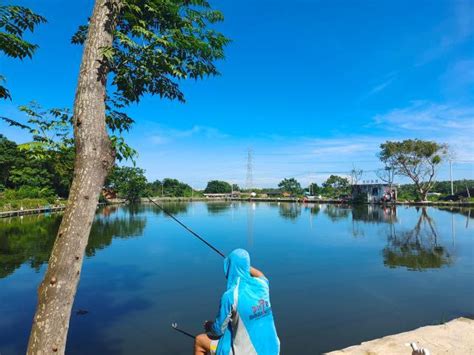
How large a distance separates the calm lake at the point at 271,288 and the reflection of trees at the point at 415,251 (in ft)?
0.24

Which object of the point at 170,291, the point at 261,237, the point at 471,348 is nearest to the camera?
the point at 471,348

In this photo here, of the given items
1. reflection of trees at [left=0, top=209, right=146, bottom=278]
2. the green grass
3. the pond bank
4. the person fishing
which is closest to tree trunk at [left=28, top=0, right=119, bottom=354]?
the person fishing

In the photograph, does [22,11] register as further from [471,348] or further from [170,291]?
[170,291]

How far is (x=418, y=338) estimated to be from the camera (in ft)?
16.0

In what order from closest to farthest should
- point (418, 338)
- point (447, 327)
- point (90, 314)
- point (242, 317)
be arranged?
point (242, 317)
point (418, 338)
point (447, 327)
point (90, 314)

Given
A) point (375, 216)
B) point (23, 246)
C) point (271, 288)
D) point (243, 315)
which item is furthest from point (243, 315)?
point (375, 216)

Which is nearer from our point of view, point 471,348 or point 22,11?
point 22,11

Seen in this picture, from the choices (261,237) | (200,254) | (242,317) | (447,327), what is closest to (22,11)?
(242,317)

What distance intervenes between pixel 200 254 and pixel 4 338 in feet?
29.4

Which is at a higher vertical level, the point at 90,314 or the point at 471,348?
the point at 471,348

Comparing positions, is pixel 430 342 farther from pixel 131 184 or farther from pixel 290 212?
pixel 290 212

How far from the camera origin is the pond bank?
175 inches

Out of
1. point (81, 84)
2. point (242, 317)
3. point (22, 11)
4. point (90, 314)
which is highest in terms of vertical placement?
point (22, 11)

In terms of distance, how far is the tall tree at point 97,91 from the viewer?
7.61ft
